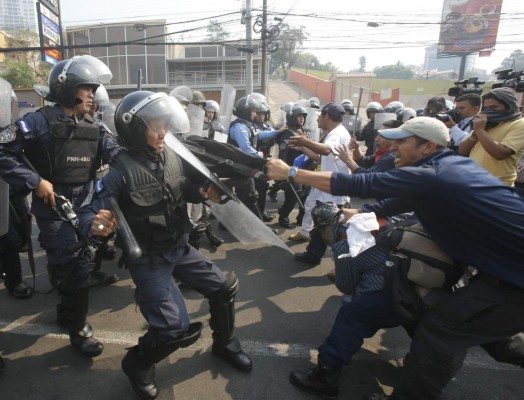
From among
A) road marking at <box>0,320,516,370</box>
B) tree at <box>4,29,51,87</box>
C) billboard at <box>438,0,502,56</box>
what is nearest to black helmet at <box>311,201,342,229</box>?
road marking at <box>0,320,516,370</box>

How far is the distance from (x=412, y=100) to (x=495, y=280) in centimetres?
2557

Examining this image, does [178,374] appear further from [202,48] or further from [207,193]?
[202,48]

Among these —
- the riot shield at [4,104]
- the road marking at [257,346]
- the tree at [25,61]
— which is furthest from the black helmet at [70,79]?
the tree at [25,61]

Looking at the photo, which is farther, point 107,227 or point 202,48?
point 202,48

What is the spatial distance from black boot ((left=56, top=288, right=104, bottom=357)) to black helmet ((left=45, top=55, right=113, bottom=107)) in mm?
1449

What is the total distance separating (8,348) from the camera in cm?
279

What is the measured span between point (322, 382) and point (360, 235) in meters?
0.96

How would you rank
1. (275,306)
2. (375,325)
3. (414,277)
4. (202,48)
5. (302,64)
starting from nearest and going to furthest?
(414,277), (375,325), (275,306), (202,48), (302,64)

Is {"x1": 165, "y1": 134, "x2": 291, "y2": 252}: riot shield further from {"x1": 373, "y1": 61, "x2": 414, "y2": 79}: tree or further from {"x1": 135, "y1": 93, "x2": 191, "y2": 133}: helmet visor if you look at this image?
{"x1": 373, "y1": 61, "x2": 414, "y2": 79}: tree

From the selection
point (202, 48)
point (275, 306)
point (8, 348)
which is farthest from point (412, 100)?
point (8, 348)

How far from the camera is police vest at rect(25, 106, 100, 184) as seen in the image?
2.71 meters

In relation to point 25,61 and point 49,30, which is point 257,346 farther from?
point 25,61

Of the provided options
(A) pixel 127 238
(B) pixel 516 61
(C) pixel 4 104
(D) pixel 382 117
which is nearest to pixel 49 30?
(D) pixel 382 117

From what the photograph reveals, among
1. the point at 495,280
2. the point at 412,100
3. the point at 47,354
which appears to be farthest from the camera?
the point at 412,100
